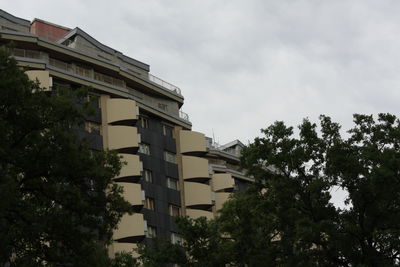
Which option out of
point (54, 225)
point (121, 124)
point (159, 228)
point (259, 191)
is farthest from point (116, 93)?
point (54, 225)

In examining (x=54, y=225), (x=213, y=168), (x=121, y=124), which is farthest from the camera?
(x=213, y=168)

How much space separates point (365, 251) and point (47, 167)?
15.7 meters

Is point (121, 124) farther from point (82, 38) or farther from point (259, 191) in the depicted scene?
point (259, 191)

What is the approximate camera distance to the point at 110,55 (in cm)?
6750

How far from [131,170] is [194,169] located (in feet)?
31.3

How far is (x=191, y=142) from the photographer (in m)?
69.4

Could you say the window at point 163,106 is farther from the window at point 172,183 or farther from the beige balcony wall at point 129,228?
the beige balcony wall at point 129,228

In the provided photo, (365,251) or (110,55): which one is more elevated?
(110,55)

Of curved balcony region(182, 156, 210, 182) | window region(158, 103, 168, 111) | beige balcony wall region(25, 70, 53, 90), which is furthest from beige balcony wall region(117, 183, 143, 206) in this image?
window region(158, 103, 168, 111)

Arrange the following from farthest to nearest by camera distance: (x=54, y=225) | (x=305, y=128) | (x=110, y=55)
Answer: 1. (x=110, y=55)
2. (x=305, y=128)
3. (x=54, y=225)

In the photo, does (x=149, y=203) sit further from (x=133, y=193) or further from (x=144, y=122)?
(x=144, y=122)

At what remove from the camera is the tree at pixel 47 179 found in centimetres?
2628

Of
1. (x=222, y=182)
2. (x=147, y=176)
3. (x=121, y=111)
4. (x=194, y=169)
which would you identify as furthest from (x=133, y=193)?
(x=222, y=182)

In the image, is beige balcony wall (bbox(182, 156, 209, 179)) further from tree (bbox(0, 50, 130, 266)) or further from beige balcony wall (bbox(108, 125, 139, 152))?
tree (bbox(0, 50, 130, 266))
